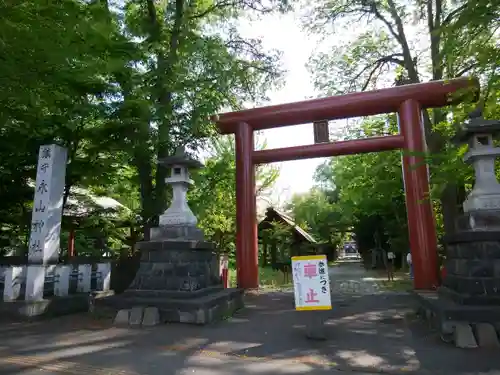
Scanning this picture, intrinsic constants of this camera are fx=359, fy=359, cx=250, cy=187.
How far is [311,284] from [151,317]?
299 cm

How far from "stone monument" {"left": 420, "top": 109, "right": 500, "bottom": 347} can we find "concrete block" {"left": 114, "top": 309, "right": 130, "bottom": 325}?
16.8ft

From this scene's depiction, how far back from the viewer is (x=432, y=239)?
927cm

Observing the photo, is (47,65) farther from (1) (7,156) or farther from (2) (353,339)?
(2) (353,339)

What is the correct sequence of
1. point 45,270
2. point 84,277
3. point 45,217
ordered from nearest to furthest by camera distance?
point 45,270 < point 45,217 < point 84,277

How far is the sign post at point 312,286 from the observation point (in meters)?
5.11

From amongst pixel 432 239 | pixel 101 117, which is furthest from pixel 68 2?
pixel 432 239

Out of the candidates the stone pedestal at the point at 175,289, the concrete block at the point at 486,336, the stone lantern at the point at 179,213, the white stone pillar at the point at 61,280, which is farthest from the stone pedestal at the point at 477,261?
the white stone pillar at the point at 61,280

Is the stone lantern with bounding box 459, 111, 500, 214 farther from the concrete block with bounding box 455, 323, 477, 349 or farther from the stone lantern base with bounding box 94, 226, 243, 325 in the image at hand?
the stone lantern base with bounding box 94, 226, 243, 325

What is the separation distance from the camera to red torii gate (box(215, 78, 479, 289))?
930cm

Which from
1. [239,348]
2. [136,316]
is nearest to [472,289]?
[239,348]

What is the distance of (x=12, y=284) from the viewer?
6766 millimetres

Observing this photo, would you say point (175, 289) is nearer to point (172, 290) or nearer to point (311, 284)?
point (172, 290)

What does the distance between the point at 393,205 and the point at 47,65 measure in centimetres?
1782

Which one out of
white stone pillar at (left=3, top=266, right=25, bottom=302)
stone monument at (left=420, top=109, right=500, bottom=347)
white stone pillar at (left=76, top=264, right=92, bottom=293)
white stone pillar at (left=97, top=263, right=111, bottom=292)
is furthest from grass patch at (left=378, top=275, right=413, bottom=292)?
white stone pillar at (left=3, top=266, right=25, bottom=302)
